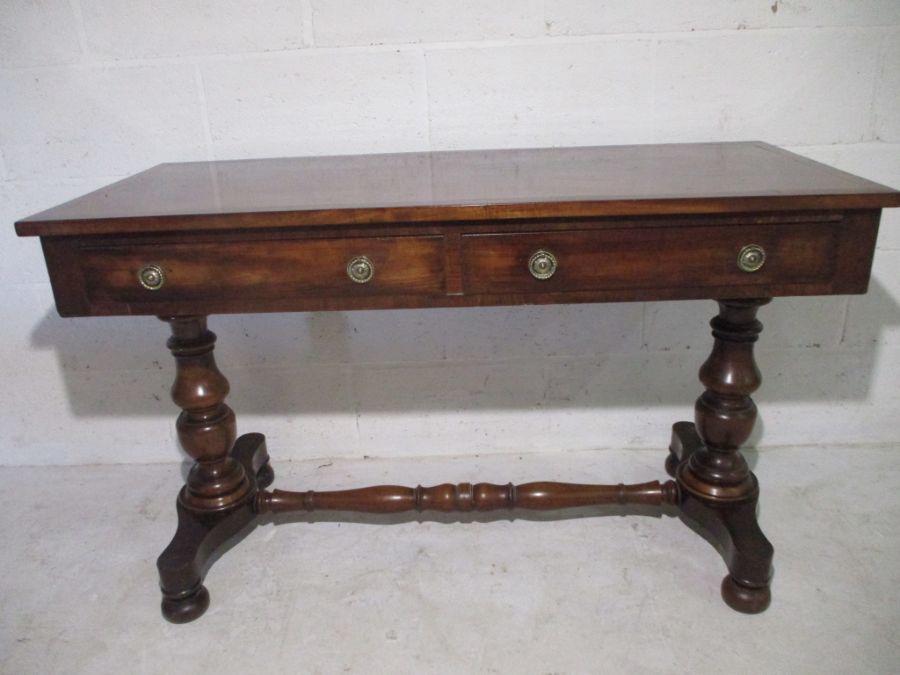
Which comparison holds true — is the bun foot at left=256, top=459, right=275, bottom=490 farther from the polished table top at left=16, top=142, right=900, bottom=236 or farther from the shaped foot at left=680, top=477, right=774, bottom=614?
the shaped foot at left=680, top=477, right=774, bottom=614

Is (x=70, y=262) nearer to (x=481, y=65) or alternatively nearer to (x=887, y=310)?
(x=481, y=65)

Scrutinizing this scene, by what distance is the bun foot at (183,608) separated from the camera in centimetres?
149

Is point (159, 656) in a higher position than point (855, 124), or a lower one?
lower

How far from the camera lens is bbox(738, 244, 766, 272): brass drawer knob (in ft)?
4.06

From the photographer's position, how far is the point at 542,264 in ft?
4.08

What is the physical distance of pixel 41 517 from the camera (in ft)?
6.22

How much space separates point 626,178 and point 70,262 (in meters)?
1.02

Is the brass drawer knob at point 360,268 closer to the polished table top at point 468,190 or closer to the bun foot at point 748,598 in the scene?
the polished table top at point 468,190

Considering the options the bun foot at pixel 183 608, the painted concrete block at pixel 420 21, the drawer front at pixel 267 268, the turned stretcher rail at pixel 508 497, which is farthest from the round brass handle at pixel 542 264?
the bun foot at pixel 183 608

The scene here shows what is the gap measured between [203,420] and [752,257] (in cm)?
114

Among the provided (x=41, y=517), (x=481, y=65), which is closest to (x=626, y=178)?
(x=481, y=65)

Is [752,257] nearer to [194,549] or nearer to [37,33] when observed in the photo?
[194,549]

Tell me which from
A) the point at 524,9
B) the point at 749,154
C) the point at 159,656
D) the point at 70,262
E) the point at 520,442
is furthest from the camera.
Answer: the point at 520,442

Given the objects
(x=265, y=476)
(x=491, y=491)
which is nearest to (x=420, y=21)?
(x=491, y=491)
